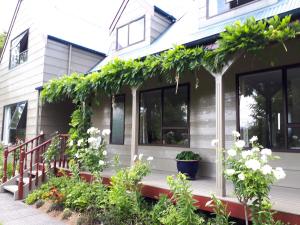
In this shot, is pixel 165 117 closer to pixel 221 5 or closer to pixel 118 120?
pixel 118 120

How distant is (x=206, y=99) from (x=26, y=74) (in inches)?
309

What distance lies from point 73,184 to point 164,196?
2618 mm

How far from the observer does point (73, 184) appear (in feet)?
21.5

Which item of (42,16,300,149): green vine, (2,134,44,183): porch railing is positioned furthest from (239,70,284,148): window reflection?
(2,134,44,183): porch railing

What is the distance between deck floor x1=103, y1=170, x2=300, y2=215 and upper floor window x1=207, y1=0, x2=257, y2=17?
13.8 ft

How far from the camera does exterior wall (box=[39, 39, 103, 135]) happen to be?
1025 cm

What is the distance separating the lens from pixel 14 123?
11.8m

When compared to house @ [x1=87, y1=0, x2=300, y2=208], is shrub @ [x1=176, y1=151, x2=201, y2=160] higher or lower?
lower

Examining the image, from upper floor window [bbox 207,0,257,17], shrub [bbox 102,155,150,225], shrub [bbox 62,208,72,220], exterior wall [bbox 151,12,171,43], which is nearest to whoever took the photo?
shrub [bbox 102,155,150,225]

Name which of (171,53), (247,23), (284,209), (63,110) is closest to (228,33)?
(247,23)

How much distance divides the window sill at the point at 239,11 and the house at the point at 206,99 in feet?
0.07

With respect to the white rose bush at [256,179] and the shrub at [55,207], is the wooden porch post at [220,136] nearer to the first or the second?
the white rose bush at [256,179]

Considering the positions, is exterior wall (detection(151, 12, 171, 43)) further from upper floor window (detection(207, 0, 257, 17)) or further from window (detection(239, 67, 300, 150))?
window (detection(239, 67, 300, 150))

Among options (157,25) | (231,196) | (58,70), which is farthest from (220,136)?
(58,70)
